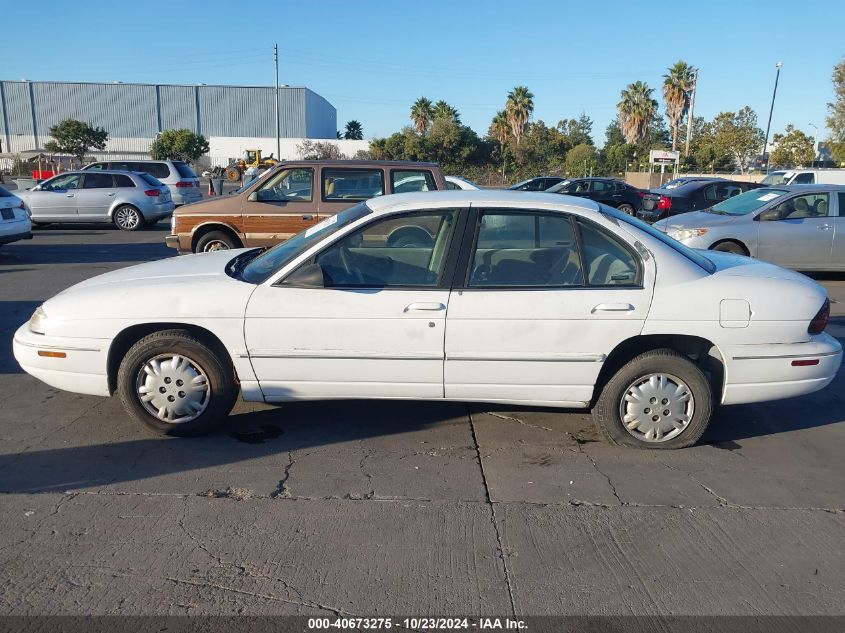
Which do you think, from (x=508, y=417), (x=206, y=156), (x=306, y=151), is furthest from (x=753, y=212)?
(x=206, y=156)

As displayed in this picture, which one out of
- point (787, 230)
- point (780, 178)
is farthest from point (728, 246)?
point (780, 178)

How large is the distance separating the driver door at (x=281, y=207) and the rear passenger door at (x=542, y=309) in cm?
590

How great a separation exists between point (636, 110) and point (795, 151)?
12.1 m

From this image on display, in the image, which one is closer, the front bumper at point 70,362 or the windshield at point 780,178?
the front bumper at point 70,362

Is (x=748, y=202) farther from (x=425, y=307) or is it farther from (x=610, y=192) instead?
(x=610, y=192)

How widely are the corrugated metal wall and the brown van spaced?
76437mm

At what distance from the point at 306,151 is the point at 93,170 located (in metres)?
54.2

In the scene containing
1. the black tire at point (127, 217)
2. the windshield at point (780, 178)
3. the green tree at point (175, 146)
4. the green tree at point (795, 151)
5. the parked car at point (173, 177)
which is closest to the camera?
the black tire at point (127, 217)

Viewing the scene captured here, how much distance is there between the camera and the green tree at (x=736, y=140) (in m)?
50.2

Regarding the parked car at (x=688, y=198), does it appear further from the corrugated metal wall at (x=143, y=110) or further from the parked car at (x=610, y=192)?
the corrugated metal wall at (x=143, y=110)

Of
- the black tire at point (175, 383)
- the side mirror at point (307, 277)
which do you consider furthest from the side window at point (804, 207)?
the black tire at point (175, 383)

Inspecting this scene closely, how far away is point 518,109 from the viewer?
57.2m

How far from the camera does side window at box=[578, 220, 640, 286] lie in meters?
4.50

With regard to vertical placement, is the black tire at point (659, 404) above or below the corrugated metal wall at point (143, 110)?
below
